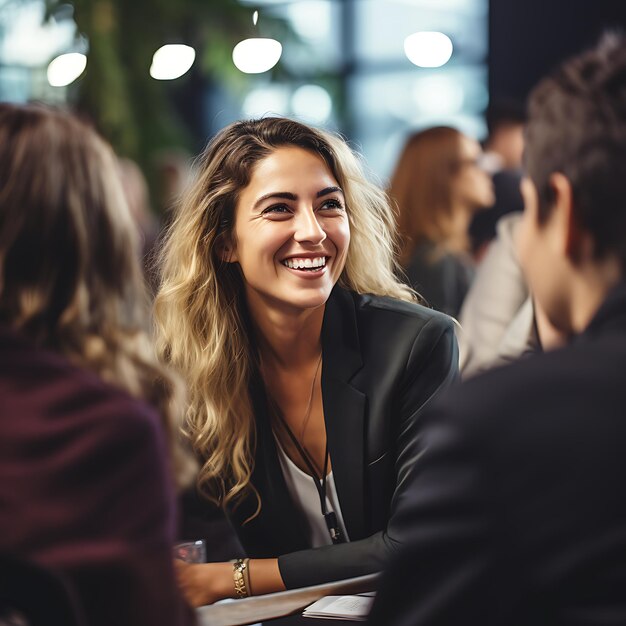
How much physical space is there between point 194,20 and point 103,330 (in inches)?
133

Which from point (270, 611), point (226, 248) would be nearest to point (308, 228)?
point (226, 248)

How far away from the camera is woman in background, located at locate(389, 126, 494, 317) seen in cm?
400

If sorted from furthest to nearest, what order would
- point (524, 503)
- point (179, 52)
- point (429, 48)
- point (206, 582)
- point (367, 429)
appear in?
1. point (429, 48)
2. point (179, 52)
3. point (367, 429)
4. point (206, 582)
5. point (524, 503)

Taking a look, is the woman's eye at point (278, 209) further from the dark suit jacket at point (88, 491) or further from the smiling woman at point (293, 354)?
the dark suit jacket at point (88, 491)

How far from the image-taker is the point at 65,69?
14.6ft

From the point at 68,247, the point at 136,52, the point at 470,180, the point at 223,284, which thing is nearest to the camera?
the point at 68,247

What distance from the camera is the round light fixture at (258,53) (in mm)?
4527

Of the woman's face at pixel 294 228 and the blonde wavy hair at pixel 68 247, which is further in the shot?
the woman's face at pixel 294 228

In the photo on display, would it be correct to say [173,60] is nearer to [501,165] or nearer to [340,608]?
[501,165]

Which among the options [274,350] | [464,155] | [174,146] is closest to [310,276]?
[274,350]

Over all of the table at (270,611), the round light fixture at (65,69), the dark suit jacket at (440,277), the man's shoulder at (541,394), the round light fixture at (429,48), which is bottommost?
the table at (270,611)

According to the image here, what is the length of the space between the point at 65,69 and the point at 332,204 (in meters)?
2.64

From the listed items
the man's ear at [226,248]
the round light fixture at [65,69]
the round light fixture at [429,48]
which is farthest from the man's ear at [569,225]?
the round light fixture at [429,48]

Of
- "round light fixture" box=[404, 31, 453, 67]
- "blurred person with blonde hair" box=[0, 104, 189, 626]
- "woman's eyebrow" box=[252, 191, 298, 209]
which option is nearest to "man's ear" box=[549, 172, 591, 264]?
"blurred person with blonde hair" box=[0, 104, 189, 626]
